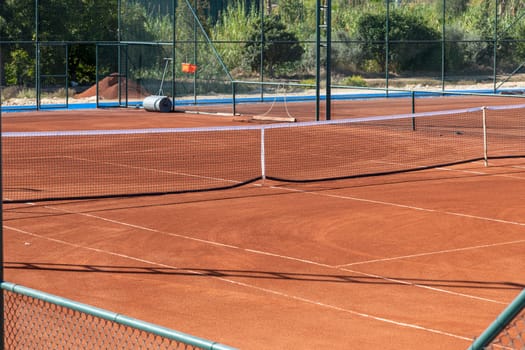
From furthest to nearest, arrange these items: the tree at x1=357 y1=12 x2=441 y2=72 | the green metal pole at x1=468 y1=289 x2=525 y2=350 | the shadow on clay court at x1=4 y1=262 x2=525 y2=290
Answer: the tree at x1=357 y1=12 x2=441 y2=72, the shadow on clay court at x1=4 y1=262 x2=525 y2=290, the green metal pole at x1=468 y1=289 x2=525 y2=350

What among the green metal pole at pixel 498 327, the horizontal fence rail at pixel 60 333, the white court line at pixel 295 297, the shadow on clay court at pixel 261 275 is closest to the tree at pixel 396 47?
the white court line at pixel 295 297

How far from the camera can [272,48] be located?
4925 cm

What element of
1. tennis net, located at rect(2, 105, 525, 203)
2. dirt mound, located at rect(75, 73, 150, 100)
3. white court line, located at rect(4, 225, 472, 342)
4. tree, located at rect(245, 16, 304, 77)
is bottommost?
white court line, located at rect(4, 225, 472, 342)

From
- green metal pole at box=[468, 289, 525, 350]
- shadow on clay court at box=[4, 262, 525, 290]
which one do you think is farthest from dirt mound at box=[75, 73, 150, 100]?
green metal pole at box=[468, 289, 525, 350]

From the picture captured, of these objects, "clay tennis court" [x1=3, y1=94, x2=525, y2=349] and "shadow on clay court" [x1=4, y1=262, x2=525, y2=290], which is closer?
"clay tennis court" [x1=3, y1=94, x2=525, y2=349]

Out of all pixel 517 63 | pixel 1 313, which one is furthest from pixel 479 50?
pixel 1 313

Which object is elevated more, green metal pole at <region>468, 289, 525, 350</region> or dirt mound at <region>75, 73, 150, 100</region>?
dirt mound at <region>75, 73, 150, 100</region>

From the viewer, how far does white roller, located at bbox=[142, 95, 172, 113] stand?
36656 mm

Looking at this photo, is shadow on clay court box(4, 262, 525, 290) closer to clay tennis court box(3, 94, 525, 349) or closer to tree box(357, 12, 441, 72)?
clay tennis court box(3, 94, 525, 349)

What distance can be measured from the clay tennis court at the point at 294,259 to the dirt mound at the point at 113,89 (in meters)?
21.0

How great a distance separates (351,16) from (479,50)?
785 cm

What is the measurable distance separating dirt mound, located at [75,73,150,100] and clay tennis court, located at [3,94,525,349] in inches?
829

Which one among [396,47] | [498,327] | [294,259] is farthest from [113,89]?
[498,327]

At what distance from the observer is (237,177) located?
803 inches
